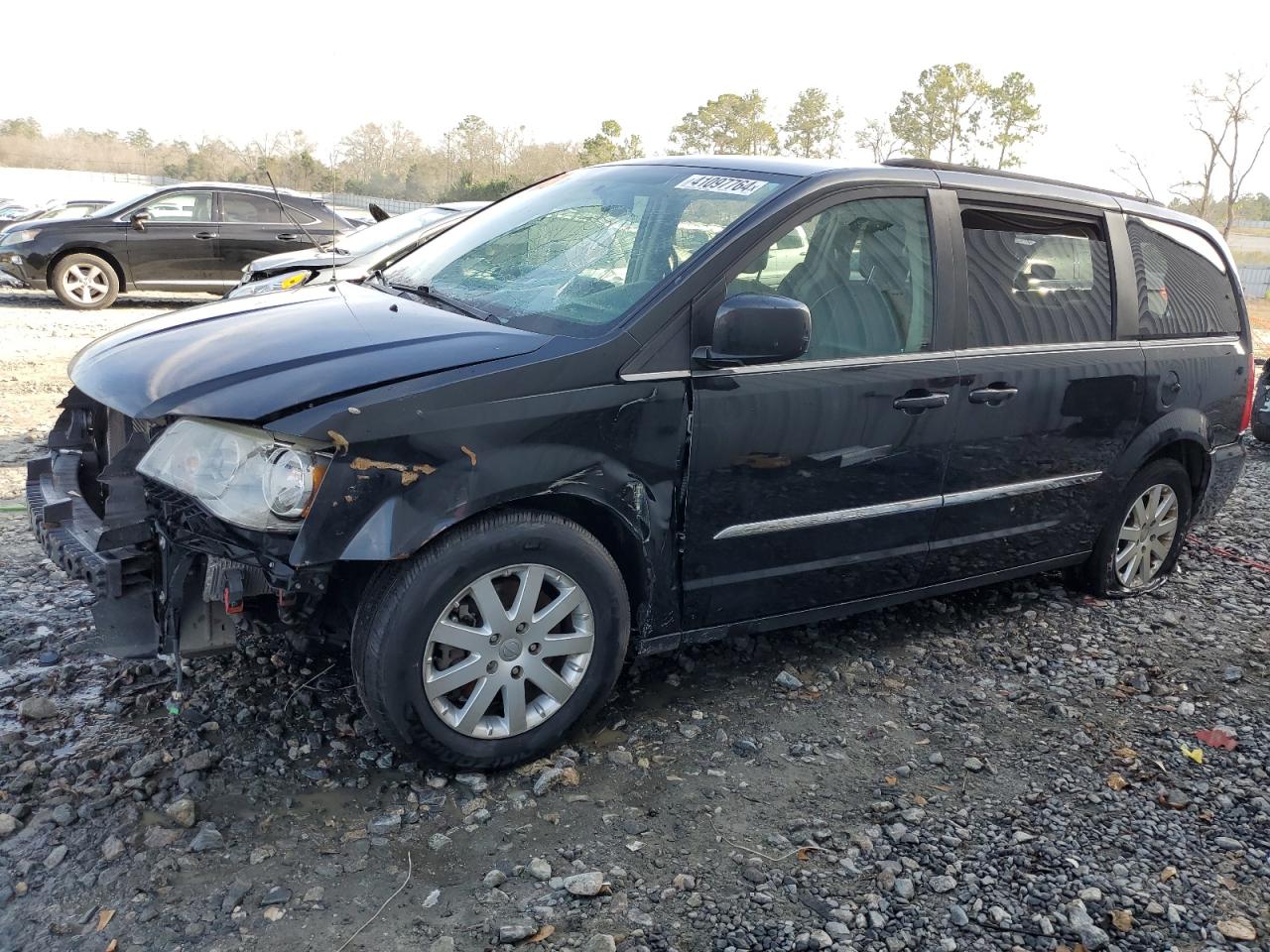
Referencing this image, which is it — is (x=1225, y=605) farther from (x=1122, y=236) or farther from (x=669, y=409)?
(x=669, y=409)

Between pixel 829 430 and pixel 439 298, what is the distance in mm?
1434

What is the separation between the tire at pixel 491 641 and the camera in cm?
287

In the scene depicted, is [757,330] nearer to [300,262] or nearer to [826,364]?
[826,364]

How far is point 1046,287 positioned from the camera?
13.8ft

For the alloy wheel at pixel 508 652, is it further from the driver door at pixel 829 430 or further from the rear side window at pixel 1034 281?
the rear side window at pixel 1034 281

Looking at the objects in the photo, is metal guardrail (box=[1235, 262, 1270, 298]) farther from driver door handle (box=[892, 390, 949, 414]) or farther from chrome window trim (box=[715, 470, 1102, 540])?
driver door handle (box=[892, 390, 949, 414])

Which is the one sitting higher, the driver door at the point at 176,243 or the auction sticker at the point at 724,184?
the auction sticker at the point at 724,184

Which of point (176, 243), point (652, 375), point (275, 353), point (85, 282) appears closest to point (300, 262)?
point (275, 353)

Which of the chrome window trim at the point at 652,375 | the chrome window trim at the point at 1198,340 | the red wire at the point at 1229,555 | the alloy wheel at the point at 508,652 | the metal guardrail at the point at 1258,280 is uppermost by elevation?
the metal guardrail at the point at 1258,280

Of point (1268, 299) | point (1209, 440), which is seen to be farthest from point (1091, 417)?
point (1268, 299)

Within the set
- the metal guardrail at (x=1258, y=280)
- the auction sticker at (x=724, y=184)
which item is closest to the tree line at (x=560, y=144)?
the metal guardrail at (x=1258, y=280)

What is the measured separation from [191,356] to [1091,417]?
3.45m

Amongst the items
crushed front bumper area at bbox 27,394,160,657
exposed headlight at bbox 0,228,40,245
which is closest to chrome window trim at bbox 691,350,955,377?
crushed front bumper area at bbox 27,394,160,657

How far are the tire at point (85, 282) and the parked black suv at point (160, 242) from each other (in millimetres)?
12
